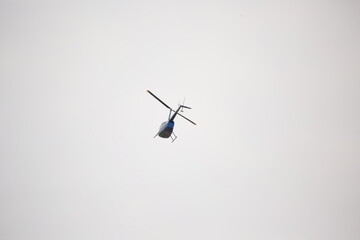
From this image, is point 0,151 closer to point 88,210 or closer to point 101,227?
point 88,210

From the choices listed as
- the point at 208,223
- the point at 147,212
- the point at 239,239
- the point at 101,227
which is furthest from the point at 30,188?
the point at 239,239

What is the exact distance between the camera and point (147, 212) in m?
99.9

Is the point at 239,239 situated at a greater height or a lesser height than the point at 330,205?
lesser

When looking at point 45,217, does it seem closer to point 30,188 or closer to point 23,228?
point 23,228

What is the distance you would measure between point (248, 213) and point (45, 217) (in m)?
71.4

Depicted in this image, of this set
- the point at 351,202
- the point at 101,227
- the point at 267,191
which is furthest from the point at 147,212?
the point at 351,202

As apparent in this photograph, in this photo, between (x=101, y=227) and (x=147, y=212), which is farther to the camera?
(x=147, y=212)

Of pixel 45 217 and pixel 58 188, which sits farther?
pixel 58 188

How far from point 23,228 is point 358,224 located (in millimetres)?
134644

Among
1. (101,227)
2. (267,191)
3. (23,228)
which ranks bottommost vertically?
(23,228)

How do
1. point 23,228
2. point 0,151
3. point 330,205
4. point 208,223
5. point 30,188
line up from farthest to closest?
point 0,151 < point 330,205 < point 30,188 < point 208,223 < point 23,228

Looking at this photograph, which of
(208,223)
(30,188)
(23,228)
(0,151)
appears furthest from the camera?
(0,151)

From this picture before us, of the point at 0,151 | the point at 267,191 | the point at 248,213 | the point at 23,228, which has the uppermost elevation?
the point at 267,191

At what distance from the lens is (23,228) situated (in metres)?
90.6
